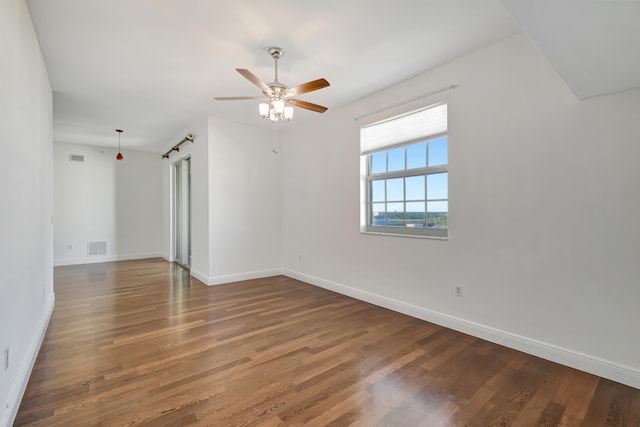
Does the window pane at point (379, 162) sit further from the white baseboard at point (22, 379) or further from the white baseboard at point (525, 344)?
the white baseboard at point (22, 379)

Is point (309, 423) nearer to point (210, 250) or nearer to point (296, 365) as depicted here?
point (296, 365)

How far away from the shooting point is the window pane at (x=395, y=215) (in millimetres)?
3635

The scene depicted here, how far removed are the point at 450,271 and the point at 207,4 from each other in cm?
311

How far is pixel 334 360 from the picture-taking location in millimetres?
2361

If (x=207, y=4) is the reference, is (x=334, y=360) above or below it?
below

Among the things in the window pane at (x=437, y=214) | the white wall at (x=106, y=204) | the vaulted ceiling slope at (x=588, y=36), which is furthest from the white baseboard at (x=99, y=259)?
the vaulted ceiling slope at (x=588, y=36)

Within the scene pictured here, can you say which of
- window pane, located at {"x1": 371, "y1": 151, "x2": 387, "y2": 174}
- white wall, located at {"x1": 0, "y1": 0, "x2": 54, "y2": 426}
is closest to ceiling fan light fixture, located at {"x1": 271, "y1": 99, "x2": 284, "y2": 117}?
window pane, located at {"x1": 371, "y1": 151, "x2": 387, "y2": 174}

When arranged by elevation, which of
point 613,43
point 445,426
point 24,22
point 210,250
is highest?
point 24,22

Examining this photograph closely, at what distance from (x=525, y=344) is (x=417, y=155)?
210 cm

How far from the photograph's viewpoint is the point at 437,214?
10.7 feet

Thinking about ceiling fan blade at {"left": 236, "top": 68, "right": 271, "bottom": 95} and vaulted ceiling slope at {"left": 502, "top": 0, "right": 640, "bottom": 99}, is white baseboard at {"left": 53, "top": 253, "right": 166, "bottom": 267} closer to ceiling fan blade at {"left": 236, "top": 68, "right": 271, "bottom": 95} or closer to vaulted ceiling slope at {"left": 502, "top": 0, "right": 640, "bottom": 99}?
ceiling fan blade at {"left": 236, "top": 68, "right": 271, "bottom": 95}

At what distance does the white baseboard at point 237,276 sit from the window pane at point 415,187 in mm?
2954

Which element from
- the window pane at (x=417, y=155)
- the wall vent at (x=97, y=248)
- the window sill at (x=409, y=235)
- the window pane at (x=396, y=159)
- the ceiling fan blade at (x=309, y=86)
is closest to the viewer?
the ceiling fan blade at (x=309, y=86)

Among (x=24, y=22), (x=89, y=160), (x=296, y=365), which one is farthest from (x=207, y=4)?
(x=89, y=160)
